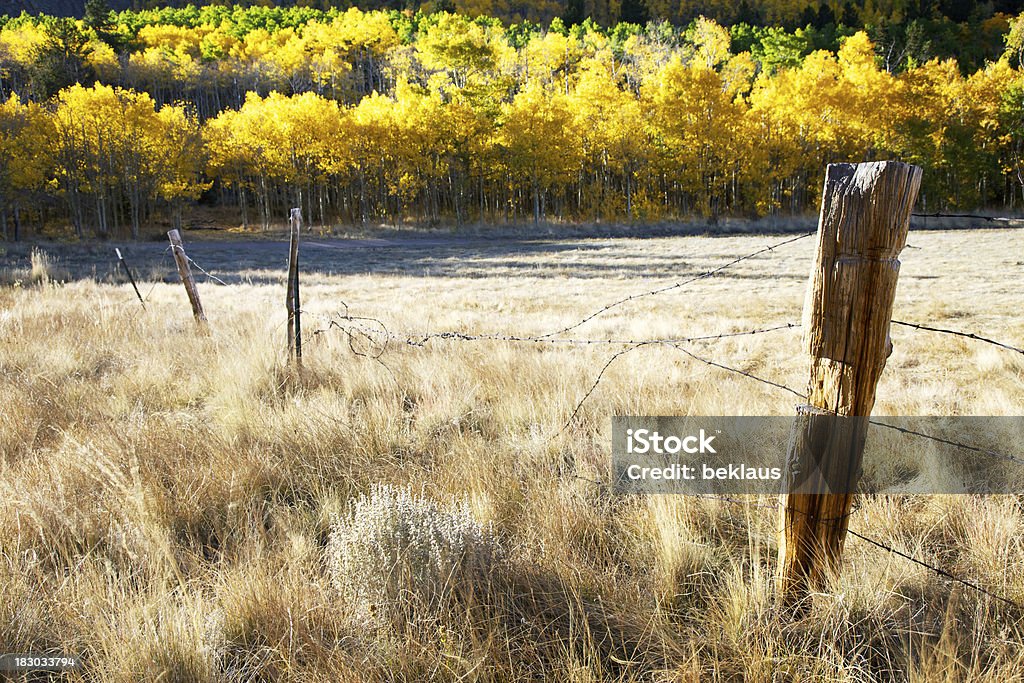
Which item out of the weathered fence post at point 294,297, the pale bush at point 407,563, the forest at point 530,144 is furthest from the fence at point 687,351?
the forest at point 530,144

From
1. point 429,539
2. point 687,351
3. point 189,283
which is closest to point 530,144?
point 189,283

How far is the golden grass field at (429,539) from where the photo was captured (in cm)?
199

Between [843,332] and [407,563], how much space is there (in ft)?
5.56

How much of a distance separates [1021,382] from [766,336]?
3.27 m

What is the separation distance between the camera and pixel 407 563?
2223mm

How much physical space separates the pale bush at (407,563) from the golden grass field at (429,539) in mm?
11

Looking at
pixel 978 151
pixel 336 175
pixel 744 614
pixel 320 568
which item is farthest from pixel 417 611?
pixel 978 151

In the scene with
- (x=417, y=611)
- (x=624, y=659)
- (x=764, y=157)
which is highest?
(x=764, y=157)

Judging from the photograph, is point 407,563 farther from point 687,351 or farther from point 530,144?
point 530,144

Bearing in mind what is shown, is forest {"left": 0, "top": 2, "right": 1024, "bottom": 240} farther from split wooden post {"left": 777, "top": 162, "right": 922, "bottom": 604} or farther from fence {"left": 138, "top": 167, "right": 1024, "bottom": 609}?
split wooden post {"left": 777, "top": 162, "right": 922, "bottom": 604}

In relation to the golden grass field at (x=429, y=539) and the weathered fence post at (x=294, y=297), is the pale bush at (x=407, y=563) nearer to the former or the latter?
the golden grass field at (x=429, y=539)

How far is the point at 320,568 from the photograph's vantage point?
250cm

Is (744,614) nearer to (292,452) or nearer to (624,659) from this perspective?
(624,659)

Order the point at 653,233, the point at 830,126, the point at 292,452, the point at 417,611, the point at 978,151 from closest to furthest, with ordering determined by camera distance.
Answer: the point at 417,611
the point at 292,452
the point at 653,233
the point at 830,126
the point at 978,151
